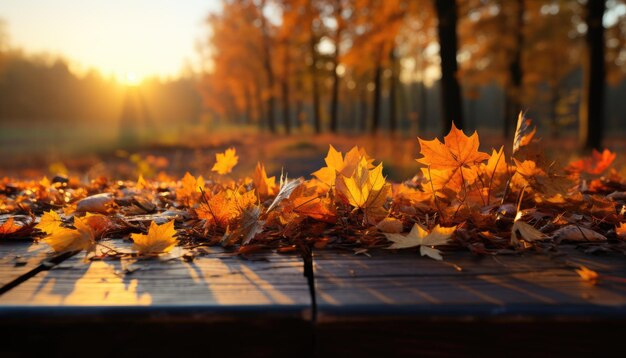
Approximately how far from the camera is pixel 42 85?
2199 inches

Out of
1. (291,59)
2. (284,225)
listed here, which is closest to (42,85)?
(291,59)

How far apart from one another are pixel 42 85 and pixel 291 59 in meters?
44.5

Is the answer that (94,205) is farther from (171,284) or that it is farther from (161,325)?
(161,325)

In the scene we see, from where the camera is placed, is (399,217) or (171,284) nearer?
(171,284)

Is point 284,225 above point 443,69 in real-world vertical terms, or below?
below

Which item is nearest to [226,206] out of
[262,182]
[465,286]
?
[262,182]

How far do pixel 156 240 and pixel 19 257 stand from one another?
0.36 m

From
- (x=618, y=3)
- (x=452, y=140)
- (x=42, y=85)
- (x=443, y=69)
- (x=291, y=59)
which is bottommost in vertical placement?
(x=452, y=140)

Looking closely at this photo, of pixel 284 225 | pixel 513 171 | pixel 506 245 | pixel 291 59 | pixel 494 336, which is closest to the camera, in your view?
pixel 494 336

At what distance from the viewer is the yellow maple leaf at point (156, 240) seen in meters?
1.12

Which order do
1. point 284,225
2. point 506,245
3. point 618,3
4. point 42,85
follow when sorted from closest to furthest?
1. point 506,245
2. point 284,225
3. point 618,3
4. point 42,85

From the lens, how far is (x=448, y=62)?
852 cm

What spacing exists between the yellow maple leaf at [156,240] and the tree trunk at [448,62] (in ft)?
25.7

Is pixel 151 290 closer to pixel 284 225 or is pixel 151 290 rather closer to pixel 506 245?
pixel 284 225
